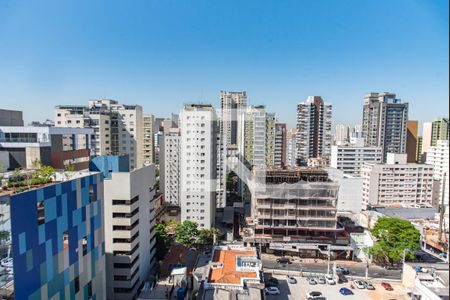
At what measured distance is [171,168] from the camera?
715 inches

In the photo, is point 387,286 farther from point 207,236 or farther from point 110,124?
point 110,124

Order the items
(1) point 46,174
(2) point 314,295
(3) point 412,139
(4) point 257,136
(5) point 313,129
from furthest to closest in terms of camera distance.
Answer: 1. (5) point 313,129
2. (3) point 412,139
3. (4) point 257,136
4. (2) point 314,295
5. (1) point 46,174

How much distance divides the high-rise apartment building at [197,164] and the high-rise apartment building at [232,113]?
680cm

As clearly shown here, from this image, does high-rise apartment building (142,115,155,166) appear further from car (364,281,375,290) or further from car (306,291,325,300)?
car (364,281,375,290)

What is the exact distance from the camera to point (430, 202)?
60.7 ft

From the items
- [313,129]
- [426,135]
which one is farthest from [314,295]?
[426,135]

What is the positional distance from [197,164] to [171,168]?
174 inches

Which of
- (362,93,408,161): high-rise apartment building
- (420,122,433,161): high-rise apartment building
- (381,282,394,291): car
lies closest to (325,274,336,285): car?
(381,282,394,291): car

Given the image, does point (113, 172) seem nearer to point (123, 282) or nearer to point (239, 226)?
point (123, 282)

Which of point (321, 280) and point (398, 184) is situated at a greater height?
point (398, 184)

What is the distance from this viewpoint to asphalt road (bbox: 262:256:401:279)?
10.4 m

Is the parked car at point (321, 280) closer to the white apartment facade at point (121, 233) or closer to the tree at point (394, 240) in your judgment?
the tree at point (394, 240)

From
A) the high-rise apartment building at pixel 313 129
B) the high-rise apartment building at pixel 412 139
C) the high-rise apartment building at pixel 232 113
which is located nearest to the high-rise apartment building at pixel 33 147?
the high-rise apartment building at pixel 232 113

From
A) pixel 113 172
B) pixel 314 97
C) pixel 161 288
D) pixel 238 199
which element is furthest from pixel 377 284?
pixel 314 97
